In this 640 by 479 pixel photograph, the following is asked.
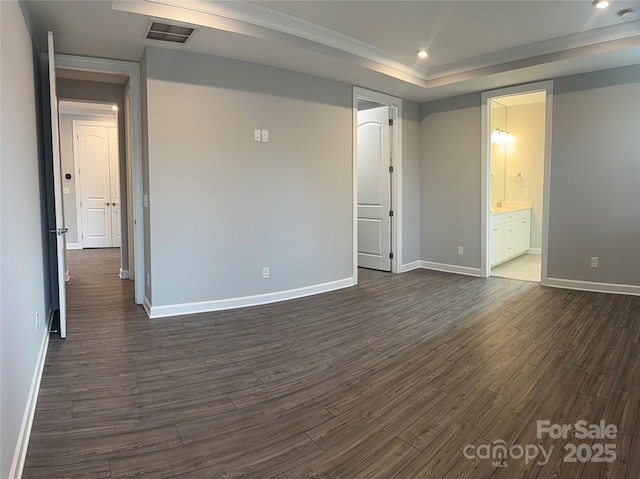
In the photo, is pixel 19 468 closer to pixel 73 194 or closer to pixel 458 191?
pixel 458 191

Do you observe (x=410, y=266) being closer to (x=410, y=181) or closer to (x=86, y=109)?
(x=410, y=181)

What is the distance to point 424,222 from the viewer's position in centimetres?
664

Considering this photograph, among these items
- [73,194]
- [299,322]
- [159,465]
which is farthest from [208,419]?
[73,194]

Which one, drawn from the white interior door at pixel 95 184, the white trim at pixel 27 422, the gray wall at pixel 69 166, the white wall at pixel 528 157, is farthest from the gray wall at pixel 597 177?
the gray wall at pixel 69 166

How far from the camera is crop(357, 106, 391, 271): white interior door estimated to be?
248 inches

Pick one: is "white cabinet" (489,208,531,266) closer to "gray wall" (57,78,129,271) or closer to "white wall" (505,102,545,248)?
"white wall" (505,102,545,248)

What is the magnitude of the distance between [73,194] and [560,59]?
29.7ft

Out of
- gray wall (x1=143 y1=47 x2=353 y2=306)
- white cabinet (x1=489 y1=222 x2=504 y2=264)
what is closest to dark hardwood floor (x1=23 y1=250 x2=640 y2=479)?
gray wall (x1=143 y1=47 x2=353 y2=306)

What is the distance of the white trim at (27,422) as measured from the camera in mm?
1787

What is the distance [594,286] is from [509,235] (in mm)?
2044

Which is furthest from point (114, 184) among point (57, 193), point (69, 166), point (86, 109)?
point (57, 193)

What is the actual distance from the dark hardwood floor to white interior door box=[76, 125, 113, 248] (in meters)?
5.26

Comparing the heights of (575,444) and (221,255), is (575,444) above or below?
below

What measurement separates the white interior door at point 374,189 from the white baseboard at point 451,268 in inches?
28.2
